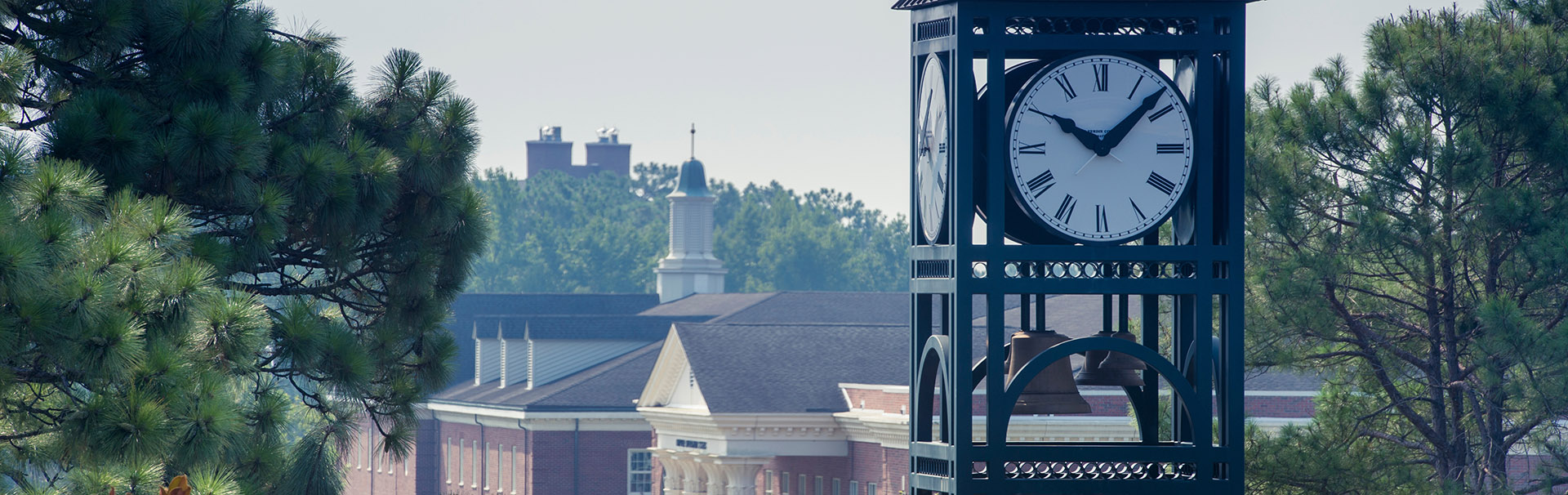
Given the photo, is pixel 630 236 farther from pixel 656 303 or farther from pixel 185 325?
pixel 185 325

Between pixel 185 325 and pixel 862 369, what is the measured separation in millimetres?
34574

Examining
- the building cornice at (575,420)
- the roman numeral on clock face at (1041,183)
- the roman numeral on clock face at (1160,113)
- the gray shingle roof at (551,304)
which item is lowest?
the building cornice at (575,420)

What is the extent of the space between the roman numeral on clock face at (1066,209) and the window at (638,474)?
4294cm

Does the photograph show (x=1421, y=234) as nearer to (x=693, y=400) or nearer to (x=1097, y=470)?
(x=1097, y=470)

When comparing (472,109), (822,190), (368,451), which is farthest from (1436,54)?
(822,190)

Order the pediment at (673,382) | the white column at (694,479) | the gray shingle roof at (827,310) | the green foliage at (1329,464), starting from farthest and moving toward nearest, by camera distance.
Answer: the gray shingle roof at (827,310) < the pediment at (673,382) < the white column at (694,479) < the green foliage at (1329,464)

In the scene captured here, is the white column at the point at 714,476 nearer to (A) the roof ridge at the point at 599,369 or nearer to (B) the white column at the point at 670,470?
(B) the white column at the point at 670,470

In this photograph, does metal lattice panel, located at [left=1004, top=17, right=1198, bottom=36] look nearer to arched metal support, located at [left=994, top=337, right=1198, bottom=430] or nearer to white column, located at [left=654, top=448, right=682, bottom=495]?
arched metal support, located at [left=994, top=337, right=1198, bottom=430]

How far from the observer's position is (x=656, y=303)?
235ft

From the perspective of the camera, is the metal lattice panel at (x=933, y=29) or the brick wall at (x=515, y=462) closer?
the metal lattice panel at (x=933, y=29)

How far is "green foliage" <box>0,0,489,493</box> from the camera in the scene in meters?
9.16

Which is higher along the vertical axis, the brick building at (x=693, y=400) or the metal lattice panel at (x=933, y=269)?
the metal lattice panel at (x=933, y=269)

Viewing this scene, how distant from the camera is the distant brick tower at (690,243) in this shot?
75500mm

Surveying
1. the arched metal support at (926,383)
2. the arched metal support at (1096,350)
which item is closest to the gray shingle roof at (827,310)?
the arched metal support at (926,383)
